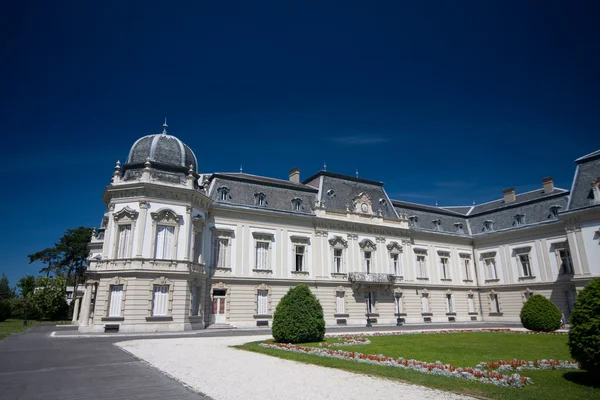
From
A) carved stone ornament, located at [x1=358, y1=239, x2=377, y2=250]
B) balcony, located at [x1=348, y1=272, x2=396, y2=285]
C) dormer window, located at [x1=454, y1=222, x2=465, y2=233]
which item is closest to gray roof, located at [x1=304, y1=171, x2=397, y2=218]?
carved stone ornament, located at [x1=358, y1=239, x2=377, y2=250]

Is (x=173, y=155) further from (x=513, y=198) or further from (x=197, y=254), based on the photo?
(x=513, y=198)

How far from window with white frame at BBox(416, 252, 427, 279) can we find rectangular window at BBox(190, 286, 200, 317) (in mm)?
24653

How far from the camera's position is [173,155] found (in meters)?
29.8

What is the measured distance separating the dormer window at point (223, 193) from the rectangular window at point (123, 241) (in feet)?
27.4

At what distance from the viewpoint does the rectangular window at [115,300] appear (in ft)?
83.7

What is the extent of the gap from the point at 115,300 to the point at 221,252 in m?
8.97

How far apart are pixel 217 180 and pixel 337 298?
51.8ft

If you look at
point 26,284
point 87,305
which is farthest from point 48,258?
point 87,305

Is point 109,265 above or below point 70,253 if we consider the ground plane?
below

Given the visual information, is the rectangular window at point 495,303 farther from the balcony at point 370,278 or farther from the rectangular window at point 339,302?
the rectangular window at point 339,302

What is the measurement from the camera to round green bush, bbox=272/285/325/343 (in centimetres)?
1783

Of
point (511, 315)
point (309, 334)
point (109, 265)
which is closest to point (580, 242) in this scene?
point (511, 315)

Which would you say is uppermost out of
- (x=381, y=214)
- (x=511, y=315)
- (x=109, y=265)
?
(x=381, y=214)

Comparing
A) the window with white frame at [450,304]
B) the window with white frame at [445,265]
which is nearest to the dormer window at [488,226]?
the window with white frame at [445,265]
